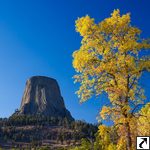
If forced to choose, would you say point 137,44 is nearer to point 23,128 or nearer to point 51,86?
point 23,128

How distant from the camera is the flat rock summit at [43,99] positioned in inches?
4045

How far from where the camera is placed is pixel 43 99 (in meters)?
111

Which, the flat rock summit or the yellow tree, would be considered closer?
the yellow tree

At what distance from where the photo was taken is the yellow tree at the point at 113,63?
27.1ft

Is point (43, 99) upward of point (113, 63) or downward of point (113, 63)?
upward

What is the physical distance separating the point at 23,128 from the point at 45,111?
104ft

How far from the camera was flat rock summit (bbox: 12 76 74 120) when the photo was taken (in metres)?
103

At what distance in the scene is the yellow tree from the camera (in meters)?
8.25

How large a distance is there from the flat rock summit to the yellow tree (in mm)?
92567

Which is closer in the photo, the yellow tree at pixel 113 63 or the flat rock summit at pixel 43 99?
the yellow tree at pixel 113 63

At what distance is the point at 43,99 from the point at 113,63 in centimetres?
10650

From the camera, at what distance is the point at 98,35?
31.0 feet

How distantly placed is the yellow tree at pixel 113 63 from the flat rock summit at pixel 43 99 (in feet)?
304

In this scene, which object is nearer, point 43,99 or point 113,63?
point 113,63
